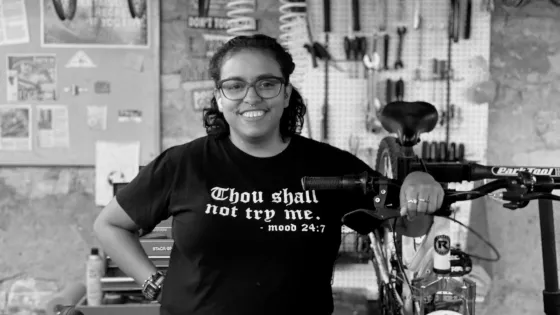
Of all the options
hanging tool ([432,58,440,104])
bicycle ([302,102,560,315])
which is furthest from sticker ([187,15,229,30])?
bicycle ([302,102,560,315])

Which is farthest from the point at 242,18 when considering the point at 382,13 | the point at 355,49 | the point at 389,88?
the point at 389,88

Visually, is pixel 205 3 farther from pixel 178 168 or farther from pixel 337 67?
pixel 178 168

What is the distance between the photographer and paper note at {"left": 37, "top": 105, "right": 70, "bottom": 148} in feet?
9.43

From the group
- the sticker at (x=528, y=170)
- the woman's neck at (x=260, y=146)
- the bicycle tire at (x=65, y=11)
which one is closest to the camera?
the sticker at (x=528, y=170)

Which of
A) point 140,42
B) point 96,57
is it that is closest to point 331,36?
point 140,42

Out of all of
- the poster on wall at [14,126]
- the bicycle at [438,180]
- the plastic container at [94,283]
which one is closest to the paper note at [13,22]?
the poster on wall at [14,126]

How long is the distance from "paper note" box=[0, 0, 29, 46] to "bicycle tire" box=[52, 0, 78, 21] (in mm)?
165

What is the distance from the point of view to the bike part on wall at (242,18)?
2.77 m

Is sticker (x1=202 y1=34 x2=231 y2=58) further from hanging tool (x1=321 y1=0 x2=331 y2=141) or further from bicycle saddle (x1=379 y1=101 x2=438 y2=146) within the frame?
bicycle saddle (x1=379 y1=101 x2=438 y2=146)

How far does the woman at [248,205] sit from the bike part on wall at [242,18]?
120cm

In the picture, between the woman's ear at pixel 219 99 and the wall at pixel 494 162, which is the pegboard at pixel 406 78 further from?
the woman's ear at pixel 219 99

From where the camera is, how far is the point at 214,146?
5.38 ft

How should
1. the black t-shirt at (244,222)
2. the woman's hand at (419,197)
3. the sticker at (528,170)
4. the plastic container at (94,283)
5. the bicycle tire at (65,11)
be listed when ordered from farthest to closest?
the bicycle tire at (65,11) < the plastic container at (94,283) < the black t-shirt at (244,222) < the sticker at (528,170) < the woman's hand at (419,197)

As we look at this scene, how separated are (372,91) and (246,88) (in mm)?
1339
